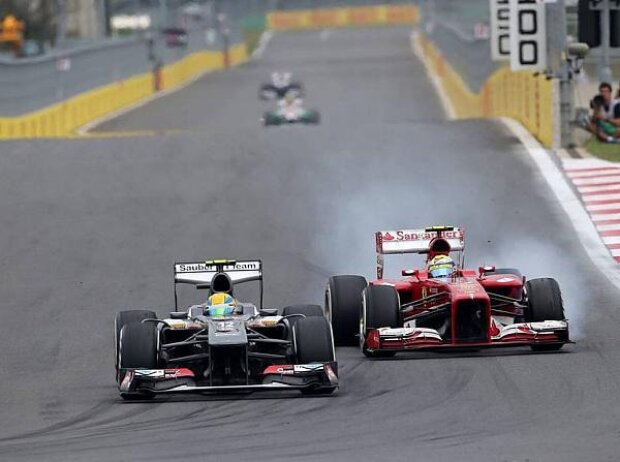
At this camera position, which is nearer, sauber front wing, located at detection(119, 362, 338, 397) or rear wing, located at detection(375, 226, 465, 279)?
sauber front wing, located at detection(119, 362, 338, 397)

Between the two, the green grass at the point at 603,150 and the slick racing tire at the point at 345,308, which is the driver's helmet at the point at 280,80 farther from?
the slick racing tire at the point at 345,308

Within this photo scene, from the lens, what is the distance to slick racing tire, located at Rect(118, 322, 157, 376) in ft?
39.1

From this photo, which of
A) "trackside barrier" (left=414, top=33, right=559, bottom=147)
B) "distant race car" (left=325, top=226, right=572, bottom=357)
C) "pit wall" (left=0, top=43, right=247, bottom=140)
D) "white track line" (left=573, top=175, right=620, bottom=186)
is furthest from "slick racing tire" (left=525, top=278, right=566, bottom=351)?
"pit wall" (left=0, top=43, right=247, bottom=140)

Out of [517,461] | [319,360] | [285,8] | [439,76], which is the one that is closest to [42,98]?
[439,76]

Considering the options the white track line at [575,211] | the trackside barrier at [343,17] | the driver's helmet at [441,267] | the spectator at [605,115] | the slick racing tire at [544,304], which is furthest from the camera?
the trackside barrier at [343,17]

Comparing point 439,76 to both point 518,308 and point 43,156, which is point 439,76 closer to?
point 43,156

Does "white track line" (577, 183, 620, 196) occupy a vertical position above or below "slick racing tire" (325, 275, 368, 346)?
below

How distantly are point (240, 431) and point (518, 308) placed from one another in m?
4.12

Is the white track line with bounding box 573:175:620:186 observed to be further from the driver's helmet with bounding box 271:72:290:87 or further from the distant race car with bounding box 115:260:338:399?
the driver's helmet with bounding box 271:72:290:87

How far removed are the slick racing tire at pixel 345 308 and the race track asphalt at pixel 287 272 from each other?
293mm

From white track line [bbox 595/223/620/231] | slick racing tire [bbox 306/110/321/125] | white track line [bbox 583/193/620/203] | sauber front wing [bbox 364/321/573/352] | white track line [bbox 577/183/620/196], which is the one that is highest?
sauber front wing [bbox 364/321/573/352]

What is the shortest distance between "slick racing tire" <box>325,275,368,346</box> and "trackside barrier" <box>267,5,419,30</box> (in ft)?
342

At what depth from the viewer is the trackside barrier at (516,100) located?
27.2 m

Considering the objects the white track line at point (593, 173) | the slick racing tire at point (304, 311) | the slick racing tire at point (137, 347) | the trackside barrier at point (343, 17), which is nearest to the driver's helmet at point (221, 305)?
the slick racing tire at point (304, 311)
